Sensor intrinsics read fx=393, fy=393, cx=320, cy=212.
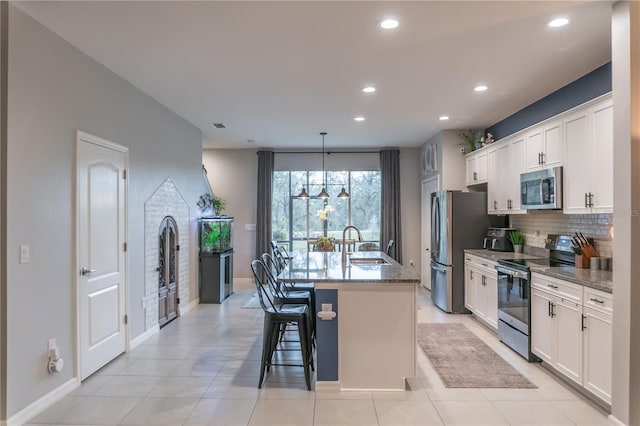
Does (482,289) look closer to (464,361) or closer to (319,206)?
(464,361)

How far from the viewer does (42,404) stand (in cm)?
291

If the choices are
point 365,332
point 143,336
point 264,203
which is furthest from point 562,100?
point 264,203

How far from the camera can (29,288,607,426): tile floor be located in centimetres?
279

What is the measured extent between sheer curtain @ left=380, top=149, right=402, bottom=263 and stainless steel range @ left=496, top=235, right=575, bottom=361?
3.71 meters

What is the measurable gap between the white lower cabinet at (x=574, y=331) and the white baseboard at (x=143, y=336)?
4.14m

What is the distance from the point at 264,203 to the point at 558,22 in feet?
20.5

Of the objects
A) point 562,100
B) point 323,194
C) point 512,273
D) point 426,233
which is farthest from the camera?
point 426,233

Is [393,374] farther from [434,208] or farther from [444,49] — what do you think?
[434,208]

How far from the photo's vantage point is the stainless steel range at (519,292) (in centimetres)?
388

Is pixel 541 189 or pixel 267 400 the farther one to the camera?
pixel 541 189

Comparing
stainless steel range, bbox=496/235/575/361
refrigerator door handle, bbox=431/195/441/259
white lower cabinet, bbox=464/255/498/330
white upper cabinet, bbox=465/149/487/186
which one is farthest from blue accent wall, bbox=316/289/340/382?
white upper cabinet, bbox=465/149/487/186

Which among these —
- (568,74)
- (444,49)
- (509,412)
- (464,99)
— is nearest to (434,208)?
(464,99)

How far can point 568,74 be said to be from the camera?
154 inches

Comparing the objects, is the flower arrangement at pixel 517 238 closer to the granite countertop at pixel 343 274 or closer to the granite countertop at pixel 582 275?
the granite countertop at pixel 582 275
